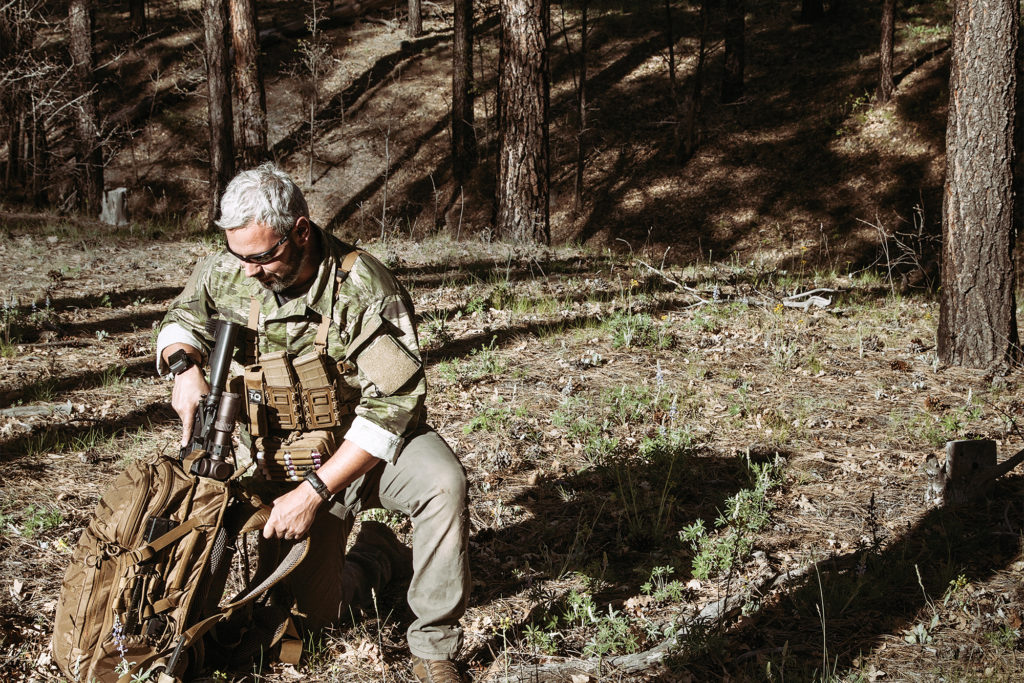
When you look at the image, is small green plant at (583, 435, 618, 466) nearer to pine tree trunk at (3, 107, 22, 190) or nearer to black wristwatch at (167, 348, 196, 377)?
black wristwatch at (167, 348, 196, 377)

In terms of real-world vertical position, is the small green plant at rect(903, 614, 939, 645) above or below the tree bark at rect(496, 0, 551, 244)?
below

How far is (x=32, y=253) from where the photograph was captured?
932 cm

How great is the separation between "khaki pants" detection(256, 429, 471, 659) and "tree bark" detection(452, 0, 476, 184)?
15512 mm

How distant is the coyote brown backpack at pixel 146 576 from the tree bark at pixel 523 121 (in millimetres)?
8352

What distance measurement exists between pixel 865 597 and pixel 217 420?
2954 millimetres

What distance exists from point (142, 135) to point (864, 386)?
22.5 meters

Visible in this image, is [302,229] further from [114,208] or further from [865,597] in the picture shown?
[114,208]

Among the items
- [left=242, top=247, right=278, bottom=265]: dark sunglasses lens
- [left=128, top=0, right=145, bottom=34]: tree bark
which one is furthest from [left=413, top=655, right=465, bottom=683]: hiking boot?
[left=128, top=0, right=145, bottom=34]: tree bark

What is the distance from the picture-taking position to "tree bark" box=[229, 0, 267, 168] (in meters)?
13.9

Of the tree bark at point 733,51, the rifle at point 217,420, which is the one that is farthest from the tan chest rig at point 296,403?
the tree bark at point 733,51

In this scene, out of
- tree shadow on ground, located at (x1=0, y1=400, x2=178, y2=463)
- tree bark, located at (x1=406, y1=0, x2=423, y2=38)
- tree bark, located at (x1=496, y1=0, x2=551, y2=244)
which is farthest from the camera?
tree bark, located at (x1=406, y1=0, x2=423, y2=38)

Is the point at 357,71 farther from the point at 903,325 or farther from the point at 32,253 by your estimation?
the point at 903,325

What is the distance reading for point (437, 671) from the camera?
3080 millimetres

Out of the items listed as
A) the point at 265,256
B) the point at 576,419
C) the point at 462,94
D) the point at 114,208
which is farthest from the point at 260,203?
the point at 462,94
